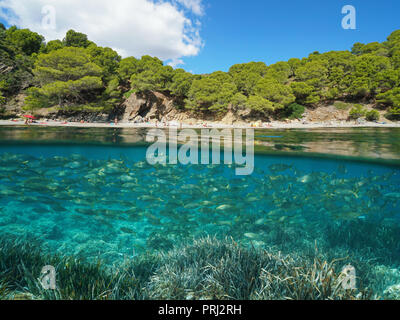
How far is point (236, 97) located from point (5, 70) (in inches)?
1702

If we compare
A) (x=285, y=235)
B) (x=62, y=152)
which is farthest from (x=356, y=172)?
(x=62, y=152)

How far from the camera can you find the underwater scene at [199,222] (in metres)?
3.39

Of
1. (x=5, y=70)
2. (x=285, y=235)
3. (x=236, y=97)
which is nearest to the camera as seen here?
(x=285, y=235)

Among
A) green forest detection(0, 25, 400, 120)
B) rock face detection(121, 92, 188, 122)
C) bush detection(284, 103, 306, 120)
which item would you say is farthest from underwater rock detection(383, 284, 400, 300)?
bush detection(284, 103, 306, 120)

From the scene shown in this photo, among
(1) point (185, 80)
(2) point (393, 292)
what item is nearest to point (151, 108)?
(1) point (185, 80)

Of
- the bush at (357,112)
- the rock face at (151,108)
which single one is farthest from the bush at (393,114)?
the rock face at (151,108)

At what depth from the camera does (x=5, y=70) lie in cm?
3756

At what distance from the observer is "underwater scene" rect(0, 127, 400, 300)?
339 centimetres

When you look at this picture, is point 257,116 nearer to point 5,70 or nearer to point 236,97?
point 236,97

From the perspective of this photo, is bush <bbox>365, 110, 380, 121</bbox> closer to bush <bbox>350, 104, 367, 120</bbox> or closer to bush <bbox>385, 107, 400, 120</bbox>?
bush <bbox>350, 104, 367, 120</bbox>

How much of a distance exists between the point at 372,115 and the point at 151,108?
4239 centimetres

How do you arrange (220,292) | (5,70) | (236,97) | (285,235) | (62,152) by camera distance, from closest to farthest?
(220,292)
(285,235)
(62,152)
(5,70)
(236,97)

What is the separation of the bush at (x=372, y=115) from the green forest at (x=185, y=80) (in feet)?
5.33
